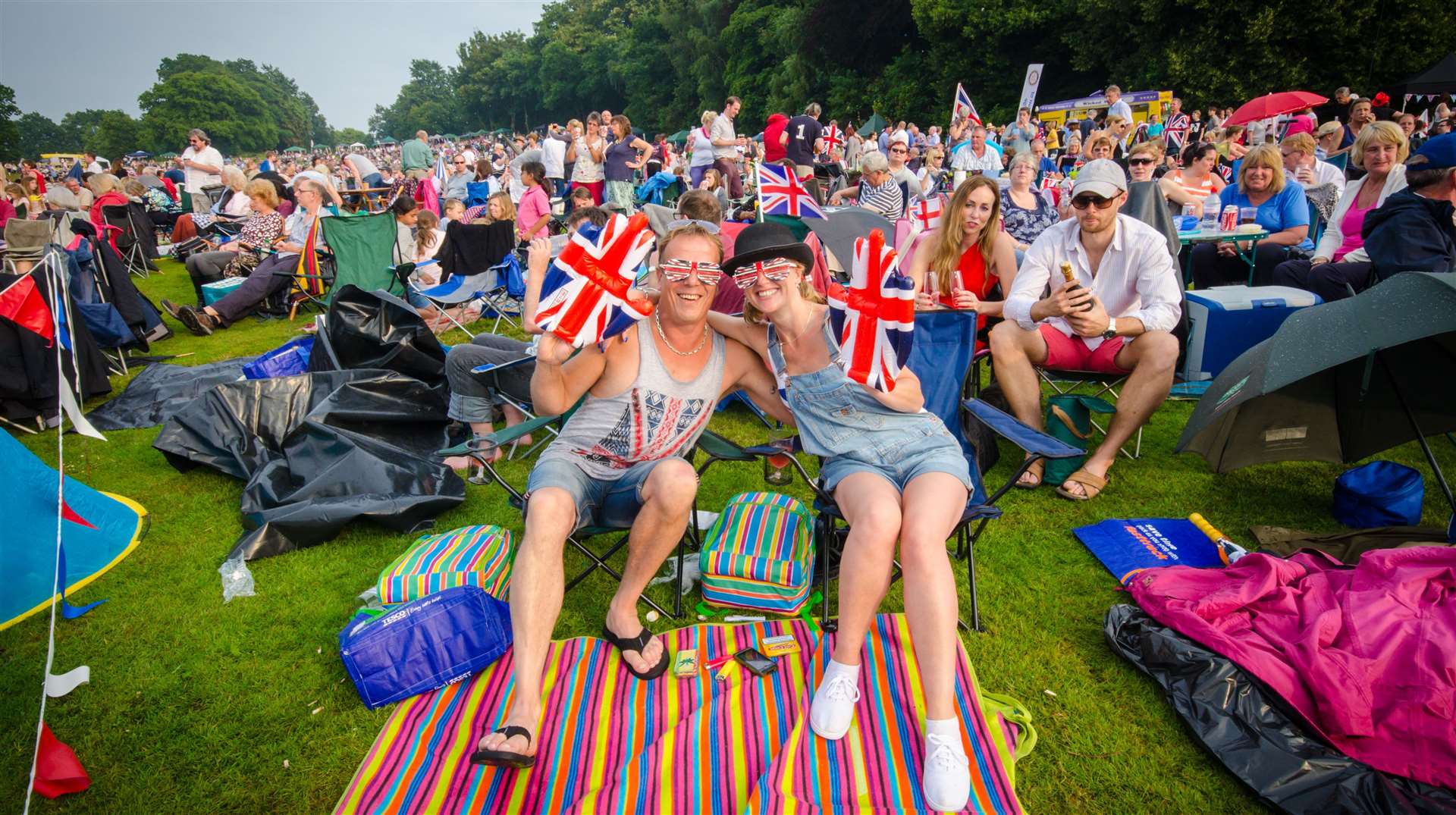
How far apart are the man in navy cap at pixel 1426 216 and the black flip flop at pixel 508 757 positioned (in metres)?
4.22

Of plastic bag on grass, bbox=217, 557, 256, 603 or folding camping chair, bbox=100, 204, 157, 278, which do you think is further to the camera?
folding camping chair, bbox=100, 204, 157, 278

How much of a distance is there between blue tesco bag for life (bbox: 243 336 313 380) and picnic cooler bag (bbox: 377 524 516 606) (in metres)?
2.74

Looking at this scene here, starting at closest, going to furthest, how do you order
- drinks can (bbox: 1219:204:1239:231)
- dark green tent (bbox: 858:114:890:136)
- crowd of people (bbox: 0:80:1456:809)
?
1. crowd of people (bbox: 0:80:1456:809)
2. drinks can (bbox: 1219:204:1239:231)
3. dark green tent (bbox: 858:114:890:136)

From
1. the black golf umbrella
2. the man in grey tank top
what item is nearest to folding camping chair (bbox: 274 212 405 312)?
the man in grey tank top

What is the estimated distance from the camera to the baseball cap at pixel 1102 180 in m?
3.37

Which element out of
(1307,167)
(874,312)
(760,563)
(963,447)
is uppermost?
(874,312)

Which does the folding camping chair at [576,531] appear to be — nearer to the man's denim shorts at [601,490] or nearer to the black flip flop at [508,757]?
the man's denim shorts at [601,490]

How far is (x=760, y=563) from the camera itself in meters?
2.69

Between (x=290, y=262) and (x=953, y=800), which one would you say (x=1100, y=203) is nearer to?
(x=953, y=800)

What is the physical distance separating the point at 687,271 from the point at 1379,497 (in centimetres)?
283

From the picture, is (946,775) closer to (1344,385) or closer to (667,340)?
(667,340)

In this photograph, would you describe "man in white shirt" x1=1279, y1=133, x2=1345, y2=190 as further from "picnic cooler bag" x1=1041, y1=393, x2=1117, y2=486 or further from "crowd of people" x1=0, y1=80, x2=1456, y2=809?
"picnic cooler bag" x1=1041, y1=393, x2=1117, y2=486

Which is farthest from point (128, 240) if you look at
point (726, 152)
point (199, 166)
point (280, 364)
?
point (726, 152)

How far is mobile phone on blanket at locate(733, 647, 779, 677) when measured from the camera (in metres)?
2.38
